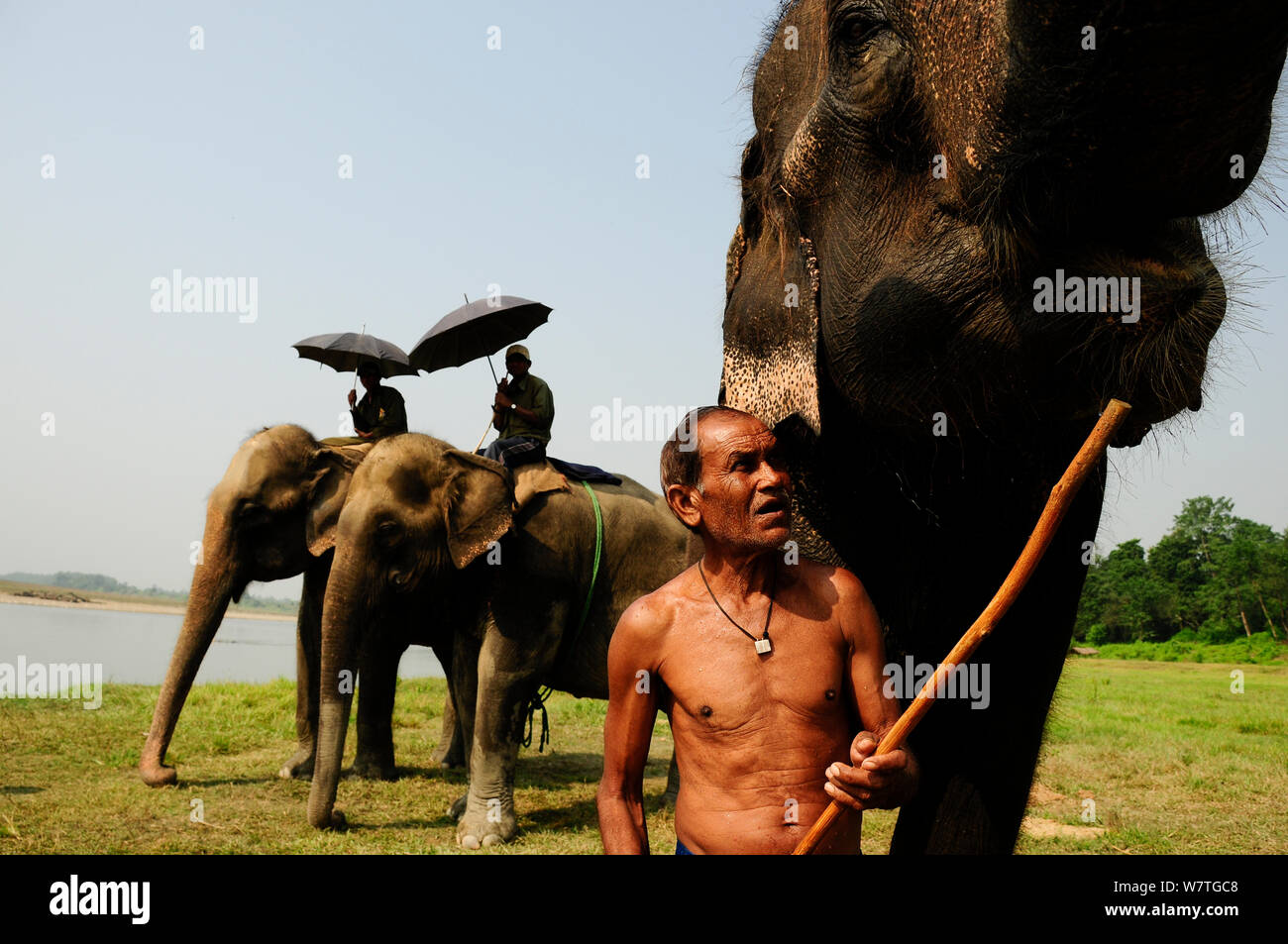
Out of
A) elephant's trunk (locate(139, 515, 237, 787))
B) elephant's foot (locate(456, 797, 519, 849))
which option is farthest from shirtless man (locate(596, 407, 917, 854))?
elephant's trunk (locate(139, 515, 237, 787))

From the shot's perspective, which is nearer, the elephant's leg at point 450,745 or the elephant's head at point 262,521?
the elephant's head at point 262,521

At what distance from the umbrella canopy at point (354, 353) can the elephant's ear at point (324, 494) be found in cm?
128

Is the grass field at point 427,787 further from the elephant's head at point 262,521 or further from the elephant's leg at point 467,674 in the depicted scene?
the elephant's head at point 262,521

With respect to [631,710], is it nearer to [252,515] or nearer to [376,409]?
[252,515]

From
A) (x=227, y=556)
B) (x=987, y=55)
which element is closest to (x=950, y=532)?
(x=987, y=55)

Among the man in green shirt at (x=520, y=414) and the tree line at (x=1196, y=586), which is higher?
the man in green shirt at (x=520, y=414)

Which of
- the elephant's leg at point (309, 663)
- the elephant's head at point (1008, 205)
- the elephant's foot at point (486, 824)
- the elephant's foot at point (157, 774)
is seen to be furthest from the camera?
the elephant's leg at point (309, 663)

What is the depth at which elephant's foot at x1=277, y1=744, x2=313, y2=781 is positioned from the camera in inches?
314

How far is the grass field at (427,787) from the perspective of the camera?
6.07m

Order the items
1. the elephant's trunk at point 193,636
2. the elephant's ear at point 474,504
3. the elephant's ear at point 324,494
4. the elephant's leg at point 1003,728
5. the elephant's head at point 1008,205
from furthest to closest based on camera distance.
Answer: the elephant's ear at point 324,494 → the elephant's trunk at point 193,636 → the elephant's ear at point 474,504 → the elephant's leg at point 1003,728 → the elephant's head at point 1008,205

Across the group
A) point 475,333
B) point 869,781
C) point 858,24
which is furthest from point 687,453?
point 475,333

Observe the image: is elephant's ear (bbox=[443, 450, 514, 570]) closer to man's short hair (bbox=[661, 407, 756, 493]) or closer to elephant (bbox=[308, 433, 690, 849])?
elephant (bbox=[308, 433, 690, 849])

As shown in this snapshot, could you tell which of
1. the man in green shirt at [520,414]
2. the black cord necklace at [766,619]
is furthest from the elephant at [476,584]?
the black cord necklace at [766,619]
